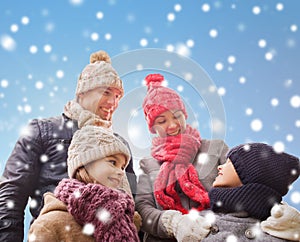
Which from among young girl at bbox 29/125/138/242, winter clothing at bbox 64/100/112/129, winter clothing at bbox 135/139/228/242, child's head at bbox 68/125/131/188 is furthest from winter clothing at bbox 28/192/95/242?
winter clothing at bbox 64/100/112/129

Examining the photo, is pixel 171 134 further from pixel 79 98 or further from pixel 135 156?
pixel 79 98

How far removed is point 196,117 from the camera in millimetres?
1415

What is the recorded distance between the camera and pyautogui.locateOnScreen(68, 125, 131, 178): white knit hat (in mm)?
1169

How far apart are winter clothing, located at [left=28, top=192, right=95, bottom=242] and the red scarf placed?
329 millimetres

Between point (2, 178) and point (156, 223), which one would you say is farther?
point (2, 178)

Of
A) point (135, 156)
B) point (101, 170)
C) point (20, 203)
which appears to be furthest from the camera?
point (135, 156)

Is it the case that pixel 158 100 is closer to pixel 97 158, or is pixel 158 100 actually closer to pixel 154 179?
pixel 154 179

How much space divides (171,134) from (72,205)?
1.63ft

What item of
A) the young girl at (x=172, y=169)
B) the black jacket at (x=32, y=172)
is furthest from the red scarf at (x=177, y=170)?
the black jacket at (x=32, y=172)

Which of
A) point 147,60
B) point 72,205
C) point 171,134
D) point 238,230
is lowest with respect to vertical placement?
point 238,230

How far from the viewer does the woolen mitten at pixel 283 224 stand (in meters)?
1.10

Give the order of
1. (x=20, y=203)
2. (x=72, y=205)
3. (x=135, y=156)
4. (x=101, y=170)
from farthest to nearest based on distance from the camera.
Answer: (x=135, y=156) < (x=20, y=203) < (x=101, y=170) < (x=72, y=205)

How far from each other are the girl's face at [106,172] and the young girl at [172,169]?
173 mm

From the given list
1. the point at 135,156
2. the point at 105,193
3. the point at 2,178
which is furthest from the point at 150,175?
the point at 2,178
